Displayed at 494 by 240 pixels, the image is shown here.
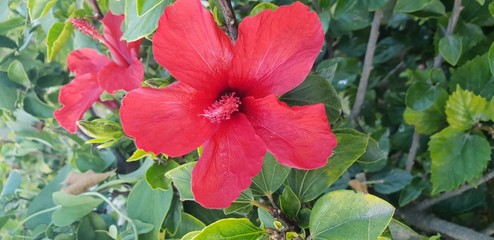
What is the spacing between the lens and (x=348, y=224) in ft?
1.51

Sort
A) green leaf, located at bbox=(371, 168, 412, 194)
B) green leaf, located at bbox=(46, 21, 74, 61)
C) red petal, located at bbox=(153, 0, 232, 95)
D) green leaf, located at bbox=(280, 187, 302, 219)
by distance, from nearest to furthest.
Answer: red petal, located at bbox=(153, 0, 232, 95) → green leaf, located at bbox=(280, 187, 302, 219) → green leaf, located at bbox=(46, 21, 74, 61) → green leaf, located at bbox=(371, 168, 412, 194)

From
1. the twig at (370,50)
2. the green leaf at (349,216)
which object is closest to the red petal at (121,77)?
the green leaf at (349,216)

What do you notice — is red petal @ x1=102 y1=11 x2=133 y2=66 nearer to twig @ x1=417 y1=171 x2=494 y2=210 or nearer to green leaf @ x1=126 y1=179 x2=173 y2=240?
green leaf @ x1=126 y1=179 x2=173 y2=240

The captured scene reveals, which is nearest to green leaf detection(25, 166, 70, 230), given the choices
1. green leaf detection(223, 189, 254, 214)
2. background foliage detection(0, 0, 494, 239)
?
background foliage detection(0, 0, 494, 239)

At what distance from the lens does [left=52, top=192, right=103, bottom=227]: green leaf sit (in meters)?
0.63

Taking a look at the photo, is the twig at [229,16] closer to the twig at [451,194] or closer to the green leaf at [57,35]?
the green leaf at [57,35]

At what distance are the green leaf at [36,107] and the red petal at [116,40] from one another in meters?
0.22

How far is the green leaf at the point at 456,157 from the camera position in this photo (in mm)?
673

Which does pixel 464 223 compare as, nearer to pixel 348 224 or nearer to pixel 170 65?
pixel 348 224

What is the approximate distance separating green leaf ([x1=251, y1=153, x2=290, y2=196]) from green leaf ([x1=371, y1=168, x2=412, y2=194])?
0.92ft

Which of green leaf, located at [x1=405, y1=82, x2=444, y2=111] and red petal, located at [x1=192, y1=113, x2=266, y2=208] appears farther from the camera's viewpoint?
green leaf, located at [x1=405, y1=82, x2=444, y2=111]

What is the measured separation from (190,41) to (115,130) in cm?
19

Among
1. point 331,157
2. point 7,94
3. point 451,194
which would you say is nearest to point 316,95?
point 331,157

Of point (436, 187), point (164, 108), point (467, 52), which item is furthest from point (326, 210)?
point (467, 52)
